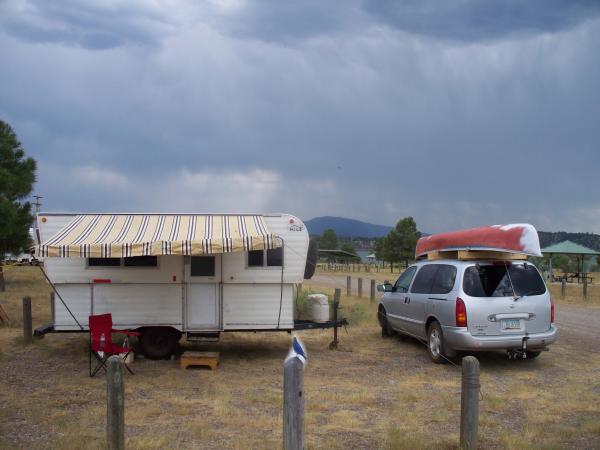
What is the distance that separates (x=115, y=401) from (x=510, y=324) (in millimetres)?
6266

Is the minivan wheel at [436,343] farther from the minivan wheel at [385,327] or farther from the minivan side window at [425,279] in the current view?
the minivan wheel at [385,327]

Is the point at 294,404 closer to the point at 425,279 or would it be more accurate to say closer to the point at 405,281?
the point at 425,279

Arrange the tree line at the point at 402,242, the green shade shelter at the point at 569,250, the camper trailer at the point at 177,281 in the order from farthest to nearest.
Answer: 1. the tree line at the point at 402,242
2. the green shade shelter at the point at 569,250
3. the camper trailer at the point at 177,281

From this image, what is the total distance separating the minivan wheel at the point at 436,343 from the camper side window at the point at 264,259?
9.01 feet

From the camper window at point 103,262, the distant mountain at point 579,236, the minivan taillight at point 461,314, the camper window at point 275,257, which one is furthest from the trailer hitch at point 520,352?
the distant mountain at point 579,236

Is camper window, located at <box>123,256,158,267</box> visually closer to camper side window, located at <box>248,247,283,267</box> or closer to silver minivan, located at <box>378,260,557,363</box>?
camper side window, located at <box>248,247,283,267</box>

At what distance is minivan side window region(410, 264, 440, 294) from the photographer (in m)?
10.5


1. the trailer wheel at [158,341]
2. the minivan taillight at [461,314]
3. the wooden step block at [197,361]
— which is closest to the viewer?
the minivan taillight at [461,314]

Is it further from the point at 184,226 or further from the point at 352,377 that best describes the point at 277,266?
the point at 352,377

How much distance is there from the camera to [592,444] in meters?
5.80

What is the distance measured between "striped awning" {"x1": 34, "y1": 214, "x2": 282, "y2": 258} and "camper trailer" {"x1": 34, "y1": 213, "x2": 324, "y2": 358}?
0.07 ft

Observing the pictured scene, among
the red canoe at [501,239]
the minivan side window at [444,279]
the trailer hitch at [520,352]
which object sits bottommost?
the trailer hitch at [520,352]

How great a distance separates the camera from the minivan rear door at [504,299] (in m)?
9.09

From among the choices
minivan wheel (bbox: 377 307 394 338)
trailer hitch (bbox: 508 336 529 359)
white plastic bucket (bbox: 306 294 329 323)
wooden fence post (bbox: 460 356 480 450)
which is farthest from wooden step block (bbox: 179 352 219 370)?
wooden fence post (bbox: 460 356 480 450)
